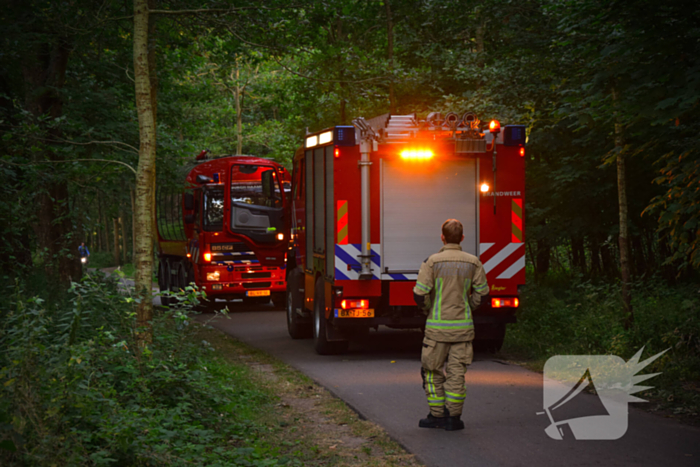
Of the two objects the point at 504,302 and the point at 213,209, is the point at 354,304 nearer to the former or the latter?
the point at 504,302

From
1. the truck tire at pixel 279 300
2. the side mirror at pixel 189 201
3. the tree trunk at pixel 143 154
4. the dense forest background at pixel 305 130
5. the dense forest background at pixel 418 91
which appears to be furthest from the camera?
the truck tire at pixel 279 300

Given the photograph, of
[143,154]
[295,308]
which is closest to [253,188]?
[295,308]

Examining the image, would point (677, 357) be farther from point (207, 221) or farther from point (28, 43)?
point (207, 221)

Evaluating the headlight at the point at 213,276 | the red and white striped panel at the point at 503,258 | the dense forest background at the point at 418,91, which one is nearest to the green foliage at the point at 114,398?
the dense forest background at the point at 418,91

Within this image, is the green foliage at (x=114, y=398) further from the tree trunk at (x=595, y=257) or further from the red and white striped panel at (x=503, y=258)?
the tree trunk at (x=595, y=257)

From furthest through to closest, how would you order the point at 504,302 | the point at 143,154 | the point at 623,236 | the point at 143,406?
the point at 623,236 < the point at 504,302 < the point at 143,154 < the point at 143,406

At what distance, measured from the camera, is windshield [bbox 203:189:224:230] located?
1878 centimetres

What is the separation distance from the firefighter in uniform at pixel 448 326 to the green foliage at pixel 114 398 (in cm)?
167

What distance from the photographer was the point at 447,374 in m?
6.92

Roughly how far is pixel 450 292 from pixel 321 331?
16.3 feet

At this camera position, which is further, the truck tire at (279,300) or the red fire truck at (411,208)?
the truck tire at (279,300)

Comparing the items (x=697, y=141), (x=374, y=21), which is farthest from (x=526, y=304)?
(x=374, y=21)

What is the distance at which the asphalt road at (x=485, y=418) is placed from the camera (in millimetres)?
5980

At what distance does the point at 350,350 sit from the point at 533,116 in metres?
5.83
